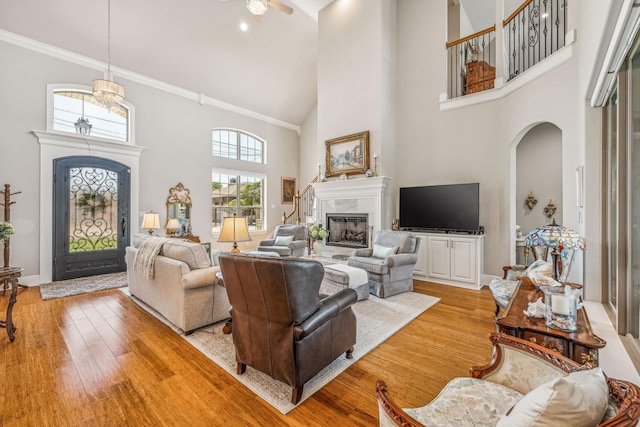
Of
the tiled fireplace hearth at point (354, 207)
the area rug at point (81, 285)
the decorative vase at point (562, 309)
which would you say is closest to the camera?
the decorative vase at point (562, 309)

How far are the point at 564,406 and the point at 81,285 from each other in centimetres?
628

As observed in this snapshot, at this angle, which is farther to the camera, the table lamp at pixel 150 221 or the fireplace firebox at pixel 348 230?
the fireplace firebox at pixel 348 230

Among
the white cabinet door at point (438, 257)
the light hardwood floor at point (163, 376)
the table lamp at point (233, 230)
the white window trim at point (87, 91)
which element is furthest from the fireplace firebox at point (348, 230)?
the white window trim at point (87, 91)

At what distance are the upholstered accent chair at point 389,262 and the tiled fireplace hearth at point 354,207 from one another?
3.14 ft

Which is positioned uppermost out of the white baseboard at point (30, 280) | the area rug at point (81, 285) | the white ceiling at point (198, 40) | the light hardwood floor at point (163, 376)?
the white ceiling at point (198, 40)

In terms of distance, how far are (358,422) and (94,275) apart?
19.7 ft

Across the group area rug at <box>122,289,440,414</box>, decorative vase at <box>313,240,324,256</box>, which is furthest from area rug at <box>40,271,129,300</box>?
decorative vase at <box>313,240,324,256</box>

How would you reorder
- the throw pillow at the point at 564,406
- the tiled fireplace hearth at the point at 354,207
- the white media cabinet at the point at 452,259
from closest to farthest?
the throw pillow at the point at 564,406, the white media cabinet at the point at 452,259, the tiled fireplace hearth at the point at 354,207

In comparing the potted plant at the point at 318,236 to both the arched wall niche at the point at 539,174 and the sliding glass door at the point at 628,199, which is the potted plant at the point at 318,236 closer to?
the arched wall niche at the point at 539,174

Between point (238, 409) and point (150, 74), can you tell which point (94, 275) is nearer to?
point (150, 74)

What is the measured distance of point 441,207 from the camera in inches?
198

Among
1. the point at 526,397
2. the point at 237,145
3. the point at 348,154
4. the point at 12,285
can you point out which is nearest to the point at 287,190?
the point at 237,145

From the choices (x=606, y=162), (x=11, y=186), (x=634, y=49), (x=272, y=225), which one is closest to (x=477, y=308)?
(x=606, y=162)

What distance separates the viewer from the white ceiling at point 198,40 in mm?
4867
